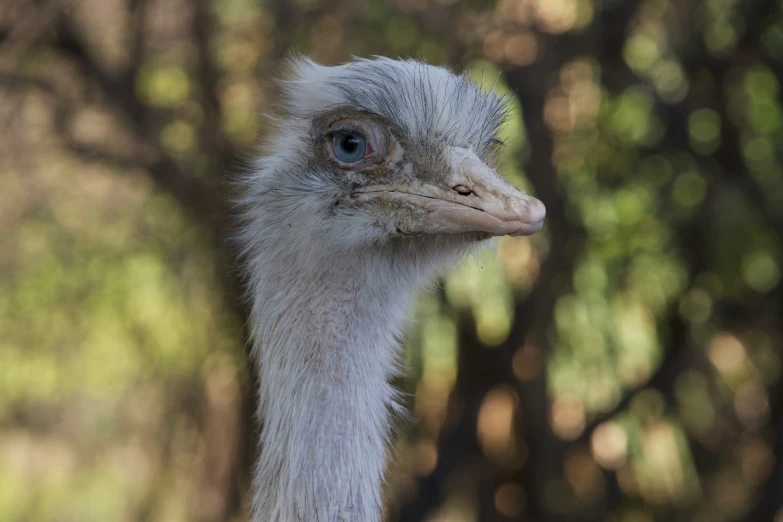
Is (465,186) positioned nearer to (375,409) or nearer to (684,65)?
(375,409)

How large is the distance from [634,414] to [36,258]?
2493mm

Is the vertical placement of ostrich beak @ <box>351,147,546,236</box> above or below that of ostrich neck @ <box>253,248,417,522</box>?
above

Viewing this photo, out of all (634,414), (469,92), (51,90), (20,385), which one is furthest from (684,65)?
(20,385)

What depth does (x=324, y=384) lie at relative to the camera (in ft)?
4.31

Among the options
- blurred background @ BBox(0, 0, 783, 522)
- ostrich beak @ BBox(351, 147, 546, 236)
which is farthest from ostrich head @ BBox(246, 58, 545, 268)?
blurred background @ BBox(0, 0, 783, 522)

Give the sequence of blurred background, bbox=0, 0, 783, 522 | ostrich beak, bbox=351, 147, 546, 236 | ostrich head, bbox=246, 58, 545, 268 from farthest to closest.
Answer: blurred background, bbox=0, 0, 783, 522 < ostrich head, bbox=246, 58, 545, 268 < ostrich beak, bbox=351, 147, 546, 236

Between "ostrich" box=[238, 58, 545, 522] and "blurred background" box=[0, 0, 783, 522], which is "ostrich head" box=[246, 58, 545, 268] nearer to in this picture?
"ostrich" box=[238, 58, 545, 522]

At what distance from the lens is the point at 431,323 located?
142 inches

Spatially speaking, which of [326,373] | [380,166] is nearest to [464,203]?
[380,166]

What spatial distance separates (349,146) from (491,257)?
1667mm

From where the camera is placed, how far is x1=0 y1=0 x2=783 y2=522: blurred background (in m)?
3.19

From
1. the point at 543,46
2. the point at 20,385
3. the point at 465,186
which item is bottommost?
the point at 20,385

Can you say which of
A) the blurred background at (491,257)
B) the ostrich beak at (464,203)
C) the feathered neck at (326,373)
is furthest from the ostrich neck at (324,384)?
the blurred background at (491,257)

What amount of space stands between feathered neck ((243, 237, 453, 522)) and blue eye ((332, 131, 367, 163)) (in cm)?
16
